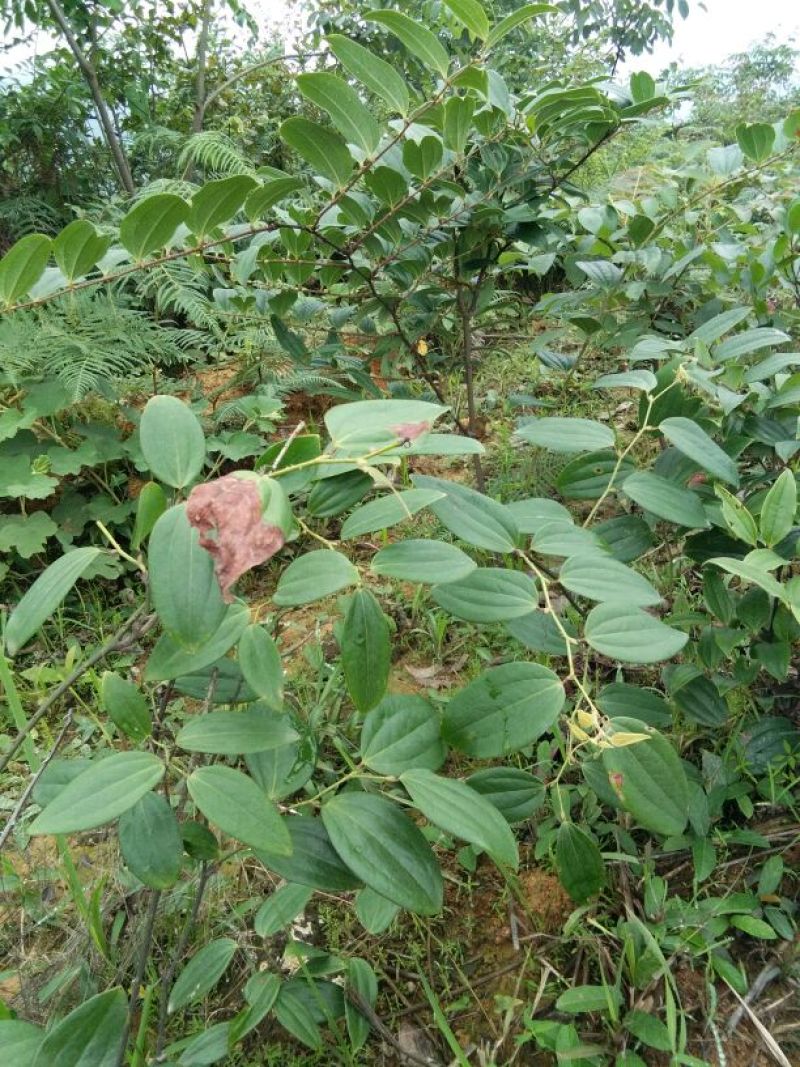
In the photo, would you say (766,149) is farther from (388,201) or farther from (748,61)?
(748,61)

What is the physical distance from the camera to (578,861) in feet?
2.05

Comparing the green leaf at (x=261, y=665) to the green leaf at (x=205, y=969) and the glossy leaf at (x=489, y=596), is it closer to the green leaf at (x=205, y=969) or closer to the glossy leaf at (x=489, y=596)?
the glossy leaf at (x=489, y=596)

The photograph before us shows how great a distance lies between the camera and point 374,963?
91 centimetres

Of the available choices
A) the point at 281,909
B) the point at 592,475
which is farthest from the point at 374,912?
the point at 592,475

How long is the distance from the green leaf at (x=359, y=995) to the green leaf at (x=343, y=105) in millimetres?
962

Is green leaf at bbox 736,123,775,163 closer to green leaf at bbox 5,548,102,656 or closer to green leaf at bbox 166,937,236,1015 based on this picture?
green leaf at bbox 5,548,102,656

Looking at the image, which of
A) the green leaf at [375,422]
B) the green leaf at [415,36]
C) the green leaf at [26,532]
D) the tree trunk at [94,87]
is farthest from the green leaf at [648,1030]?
the tree trunk at [94,87]

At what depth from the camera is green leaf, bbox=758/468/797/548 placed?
723 mm

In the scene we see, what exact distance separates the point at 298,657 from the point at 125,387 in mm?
1220

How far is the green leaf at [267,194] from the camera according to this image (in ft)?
2.77

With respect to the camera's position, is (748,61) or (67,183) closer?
(67,183)

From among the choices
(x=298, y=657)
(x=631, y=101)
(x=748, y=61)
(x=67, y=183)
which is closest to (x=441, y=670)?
(x=298, y=657)

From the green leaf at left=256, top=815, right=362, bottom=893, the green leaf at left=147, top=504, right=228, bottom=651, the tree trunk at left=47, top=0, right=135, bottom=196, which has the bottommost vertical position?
the green leaf at left=256, top=815, right=362, bottom=893

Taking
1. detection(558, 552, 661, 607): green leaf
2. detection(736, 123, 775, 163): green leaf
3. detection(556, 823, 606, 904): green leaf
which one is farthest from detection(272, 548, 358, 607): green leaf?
detection(736, 123, 775, 163): green leaf
